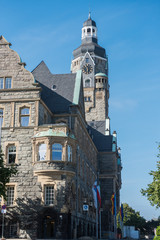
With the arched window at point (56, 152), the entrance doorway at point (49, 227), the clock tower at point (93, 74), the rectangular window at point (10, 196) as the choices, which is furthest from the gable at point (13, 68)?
the clock tower at point (93, 74)

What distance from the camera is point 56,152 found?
41.4 m

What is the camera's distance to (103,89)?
9438cm

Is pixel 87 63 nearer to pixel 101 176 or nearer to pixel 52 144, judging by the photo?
pixel 101 176

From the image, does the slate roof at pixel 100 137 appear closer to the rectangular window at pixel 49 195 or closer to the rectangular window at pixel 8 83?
the rectangular window at pixel 8 83

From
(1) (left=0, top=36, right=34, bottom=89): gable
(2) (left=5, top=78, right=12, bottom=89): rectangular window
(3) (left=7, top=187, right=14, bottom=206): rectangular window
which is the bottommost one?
(3) (left=7, top=187, right=14, bottom=206): rectangular window

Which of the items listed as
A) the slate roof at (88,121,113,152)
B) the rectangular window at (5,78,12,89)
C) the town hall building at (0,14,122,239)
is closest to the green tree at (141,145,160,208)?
the town hall building at (0,14,122,239)

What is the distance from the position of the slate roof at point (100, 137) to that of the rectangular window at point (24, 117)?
3910 centimetres

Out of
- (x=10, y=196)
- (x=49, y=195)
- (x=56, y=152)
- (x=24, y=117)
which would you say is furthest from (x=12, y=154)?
(x=49, y=195)

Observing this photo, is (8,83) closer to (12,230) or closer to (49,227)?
(12,230)

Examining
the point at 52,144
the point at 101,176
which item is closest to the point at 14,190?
the point at 52,144

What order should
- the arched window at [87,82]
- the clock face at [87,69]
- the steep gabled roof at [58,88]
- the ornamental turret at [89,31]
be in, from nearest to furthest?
1. the steep gabled roof at [58,88]
2. the arched window at [87,82]
3. the clock face at [87,69]
4. the ornamental turret at [89,31]

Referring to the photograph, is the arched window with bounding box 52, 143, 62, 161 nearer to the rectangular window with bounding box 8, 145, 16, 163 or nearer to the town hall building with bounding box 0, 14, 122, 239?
the town hall building with bounding box 0, 14, 122, 239

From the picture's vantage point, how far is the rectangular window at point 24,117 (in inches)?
1703

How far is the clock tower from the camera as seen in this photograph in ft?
305
